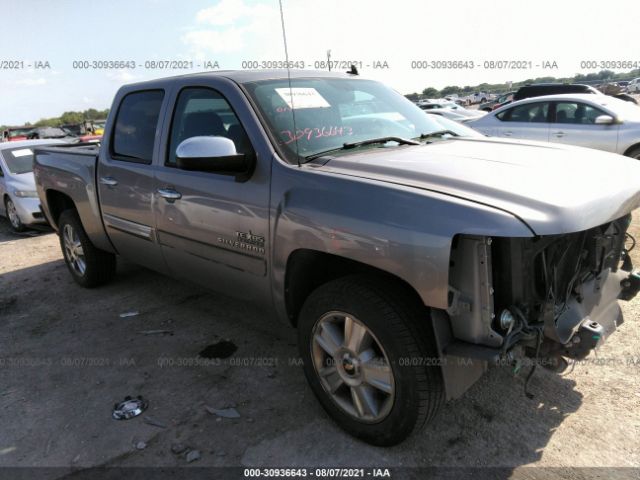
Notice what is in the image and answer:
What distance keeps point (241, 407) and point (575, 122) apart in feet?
25.1

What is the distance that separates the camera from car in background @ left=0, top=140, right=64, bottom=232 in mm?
7996

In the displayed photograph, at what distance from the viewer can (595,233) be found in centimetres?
252

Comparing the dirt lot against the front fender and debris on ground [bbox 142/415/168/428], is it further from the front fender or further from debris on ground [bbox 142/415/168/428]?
the front fender

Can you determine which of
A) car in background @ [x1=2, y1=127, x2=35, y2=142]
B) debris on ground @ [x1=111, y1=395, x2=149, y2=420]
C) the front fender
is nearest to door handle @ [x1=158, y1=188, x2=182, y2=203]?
the front fender

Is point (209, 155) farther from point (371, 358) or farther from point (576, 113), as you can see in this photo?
point (576, 113)

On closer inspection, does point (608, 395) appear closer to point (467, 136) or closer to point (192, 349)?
point (467, 136)

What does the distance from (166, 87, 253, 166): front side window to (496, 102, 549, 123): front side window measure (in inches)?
279

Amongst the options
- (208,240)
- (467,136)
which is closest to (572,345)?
(467,136)

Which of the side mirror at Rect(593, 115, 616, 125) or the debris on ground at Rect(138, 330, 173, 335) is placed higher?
the side mirror at Rect(593, 115, 616, 125)

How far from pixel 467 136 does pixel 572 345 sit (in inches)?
66.3

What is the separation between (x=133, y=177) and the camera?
147 inches

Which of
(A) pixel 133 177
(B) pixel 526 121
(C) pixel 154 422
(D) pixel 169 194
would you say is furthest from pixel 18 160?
(B) pixel 526 121

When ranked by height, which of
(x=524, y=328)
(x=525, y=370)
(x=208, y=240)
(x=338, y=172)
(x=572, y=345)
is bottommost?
(x=525, y=370)

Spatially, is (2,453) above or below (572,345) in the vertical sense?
below
